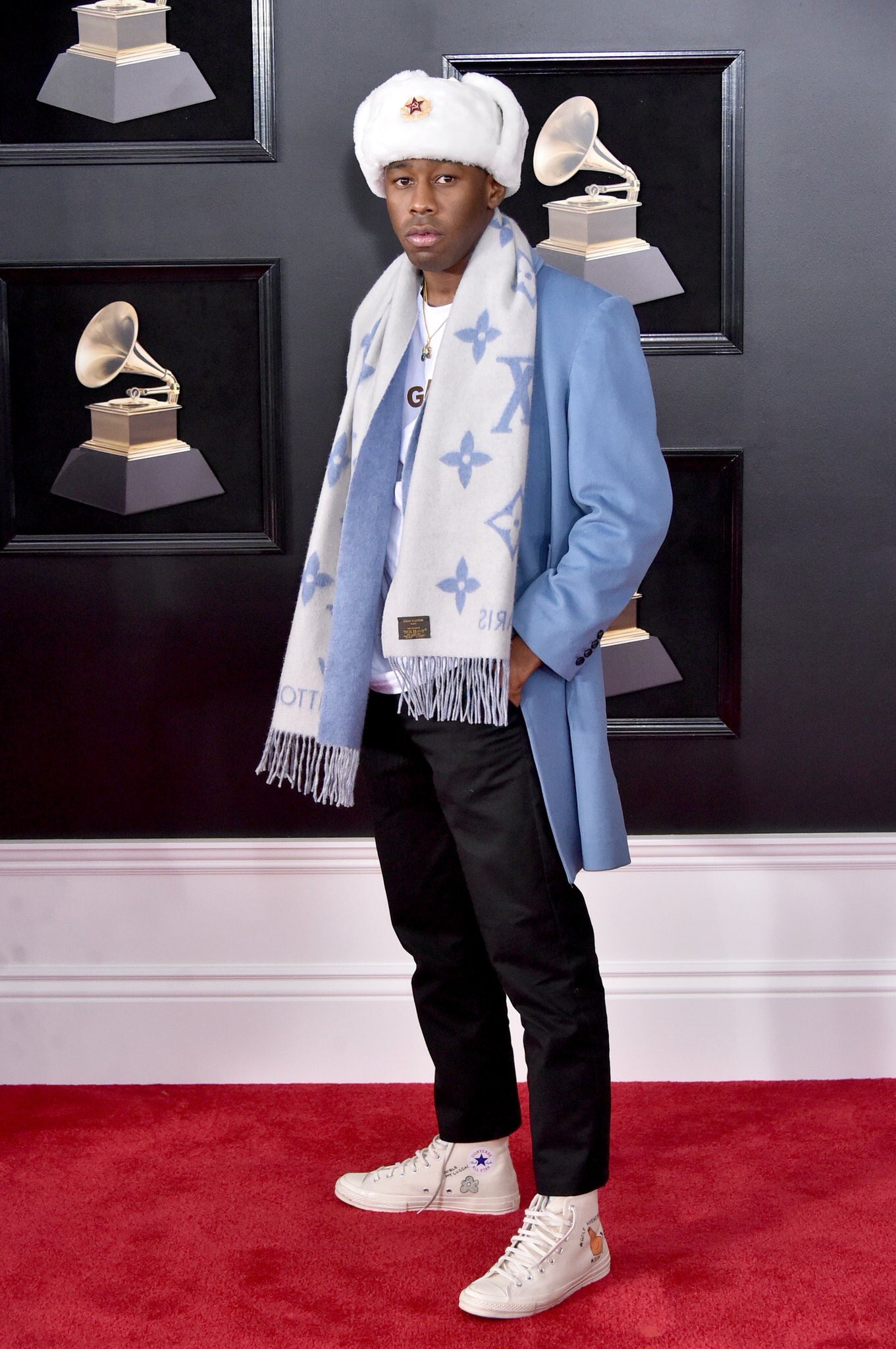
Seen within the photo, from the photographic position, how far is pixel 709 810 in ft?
8.80

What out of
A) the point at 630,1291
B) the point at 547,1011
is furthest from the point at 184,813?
the point at 630,1291

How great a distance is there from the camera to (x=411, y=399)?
1935 mm

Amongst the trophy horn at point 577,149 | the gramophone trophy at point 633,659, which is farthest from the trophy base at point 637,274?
the gramophone trophy at point 633,659

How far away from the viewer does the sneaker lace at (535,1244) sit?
76.7 inches

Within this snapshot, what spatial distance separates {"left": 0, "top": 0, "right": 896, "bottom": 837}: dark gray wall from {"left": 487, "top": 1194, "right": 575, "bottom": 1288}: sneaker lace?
900 millimetres

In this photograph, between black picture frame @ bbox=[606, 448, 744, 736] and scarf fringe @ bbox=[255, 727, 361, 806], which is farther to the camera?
black picture frame @ bbox=[606, 448, 744, 736]

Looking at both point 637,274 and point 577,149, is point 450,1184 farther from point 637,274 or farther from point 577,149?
point 577,149

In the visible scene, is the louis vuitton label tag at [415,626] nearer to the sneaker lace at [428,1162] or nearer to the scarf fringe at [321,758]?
the scarf fringe at [321,758]

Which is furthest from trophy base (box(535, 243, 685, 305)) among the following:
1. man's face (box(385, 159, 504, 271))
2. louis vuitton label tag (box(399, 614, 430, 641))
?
louis vuitton label tag (box(399, 614, 430, 641))

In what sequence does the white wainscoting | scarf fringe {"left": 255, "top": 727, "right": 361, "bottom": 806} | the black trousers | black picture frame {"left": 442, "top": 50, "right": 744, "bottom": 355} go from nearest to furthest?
1. the black trousers
2. scarf fringe {"left": 255, "top": 727, "right": 361, "bottom": 806}
3. black picture frame {"left": 442, "top": 50, "right": 744, "bottom": 355}
4. the white wainscoting

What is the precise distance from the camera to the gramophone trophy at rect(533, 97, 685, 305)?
249 cm

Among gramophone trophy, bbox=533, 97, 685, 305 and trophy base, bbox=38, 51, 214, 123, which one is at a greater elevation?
trophy base, bbox=38, 51, 214, 123

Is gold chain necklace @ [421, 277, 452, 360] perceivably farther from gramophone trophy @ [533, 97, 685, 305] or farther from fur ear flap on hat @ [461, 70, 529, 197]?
gramophone trophy @ [533, 97, 685, 305]

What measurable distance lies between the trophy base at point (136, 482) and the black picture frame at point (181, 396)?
18 mm
